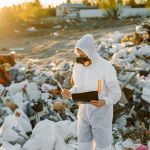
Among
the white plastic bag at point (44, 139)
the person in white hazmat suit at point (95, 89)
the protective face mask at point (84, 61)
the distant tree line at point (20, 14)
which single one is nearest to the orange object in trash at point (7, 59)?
the white plastic bag at point (44, 139)

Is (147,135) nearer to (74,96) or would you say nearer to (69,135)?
(69,135)

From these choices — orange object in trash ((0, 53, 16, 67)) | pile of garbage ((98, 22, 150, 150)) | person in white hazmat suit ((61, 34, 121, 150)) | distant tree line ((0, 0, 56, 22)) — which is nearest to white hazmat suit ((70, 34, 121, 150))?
person in white hazmat suit ((61, 34, 121, 150))

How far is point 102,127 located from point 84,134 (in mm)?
217

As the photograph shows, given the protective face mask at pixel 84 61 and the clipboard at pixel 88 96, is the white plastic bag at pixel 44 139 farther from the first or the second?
the protective face mask at pixel 84 61

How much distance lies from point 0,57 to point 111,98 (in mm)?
4228

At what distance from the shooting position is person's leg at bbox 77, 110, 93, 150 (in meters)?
3.96

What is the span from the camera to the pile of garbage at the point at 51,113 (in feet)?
16.0

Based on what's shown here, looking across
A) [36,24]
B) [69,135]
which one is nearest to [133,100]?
[69,135]

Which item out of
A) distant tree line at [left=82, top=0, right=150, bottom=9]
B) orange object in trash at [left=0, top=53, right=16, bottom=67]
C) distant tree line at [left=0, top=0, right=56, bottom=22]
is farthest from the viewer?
distant tree line at [left=82, top=0, right=150, bottom=9]

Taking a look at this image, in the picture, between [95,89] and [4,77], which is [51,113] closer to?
[4,77]

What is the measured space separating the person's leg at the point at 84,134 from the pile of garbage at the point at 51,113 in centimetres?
58

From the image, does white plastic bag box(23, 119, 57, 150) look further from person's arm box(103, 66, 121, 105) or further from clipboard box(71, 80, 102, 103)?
person's arm box(103, 66, 121, 105)

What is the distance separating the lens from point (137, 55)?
9883mm

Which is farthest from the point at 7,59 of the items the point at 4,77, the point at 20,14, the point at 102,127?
the point at 20,14
